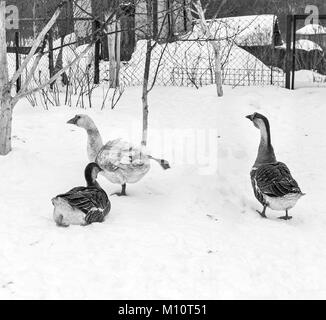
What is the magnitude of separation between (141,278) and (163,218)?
1.43 meters

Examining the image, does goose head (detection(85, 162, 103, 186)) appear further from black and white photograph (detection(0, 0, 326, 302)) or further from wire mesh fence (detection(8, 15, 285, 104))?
wire mesh fence (detection(8, 15, 285, 104))

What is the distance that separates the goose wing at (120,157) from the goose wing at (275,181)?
3.94 feet

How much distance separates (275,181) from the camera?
5879 millimetres

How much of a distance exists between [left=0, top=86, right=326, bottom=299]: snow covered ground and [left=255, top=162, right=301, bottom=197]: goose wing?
337 millimetres

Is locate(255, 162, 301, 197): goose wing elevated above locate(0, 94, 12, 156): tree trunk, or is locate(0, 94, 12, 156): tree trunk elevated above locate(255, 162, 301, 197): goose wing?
locate(0, 94, 12, 156): tree trunk

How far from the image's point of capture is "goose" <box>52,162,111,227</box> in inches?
202

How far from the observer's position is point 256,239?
17.8 feet

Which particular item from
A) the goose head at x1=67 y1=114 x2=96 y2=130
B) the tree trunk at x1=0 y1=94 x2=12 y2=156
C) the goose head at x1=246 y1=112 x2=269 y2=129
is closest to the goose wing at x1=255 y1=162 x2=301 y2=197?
the goose head at x1=246 y1=112 x2=269 y2=129

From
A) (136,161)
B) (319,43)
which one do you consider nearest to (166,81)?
(319,43)

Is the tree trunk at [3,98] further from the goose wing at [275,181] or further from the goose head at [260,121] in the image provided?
the goose wing at [275,181]

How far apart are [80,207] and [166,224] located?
0.85 m

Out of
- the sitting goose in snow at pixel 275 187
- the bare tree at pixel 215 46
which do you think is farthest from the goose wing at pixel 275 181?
the bare tree at pixel 215 46

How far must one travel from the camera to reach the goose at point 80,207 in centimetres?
514

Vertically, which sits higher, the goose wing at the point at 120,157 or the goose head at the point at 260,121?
the goose head at the point at 260,121
